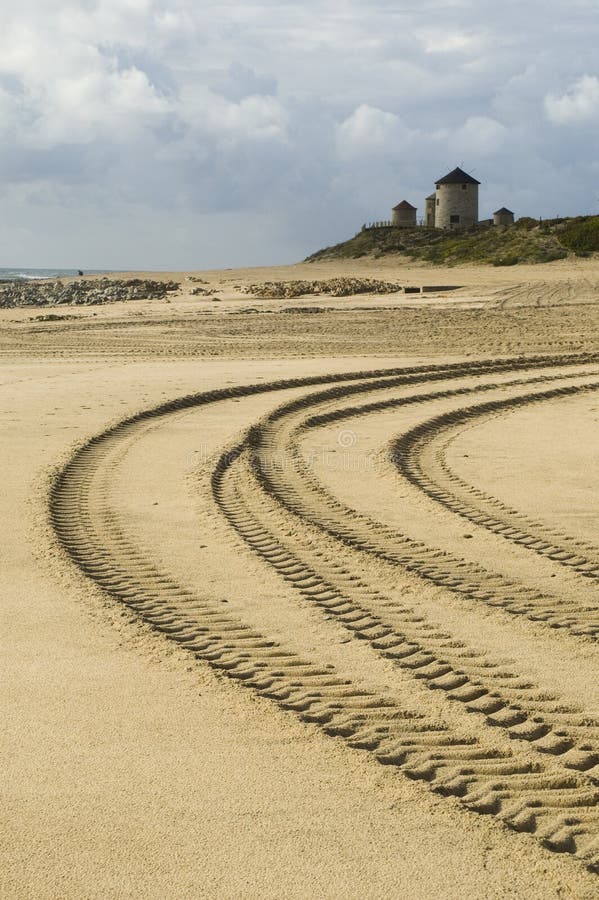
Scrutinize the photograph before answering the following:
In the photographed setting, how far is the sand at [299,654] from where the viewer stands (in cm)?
326

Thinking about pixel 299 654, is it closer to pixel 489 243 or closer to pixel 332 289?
pixel 332 289

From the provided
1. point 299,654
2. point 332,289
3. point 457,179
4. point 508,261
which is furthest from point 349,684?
point 457,179

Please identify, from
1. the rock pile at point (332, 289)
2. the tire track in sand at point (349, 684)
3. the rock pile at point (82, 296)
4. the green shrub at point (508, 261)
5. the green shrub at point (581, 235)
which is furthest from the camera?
the green shrub at point (581, 235)

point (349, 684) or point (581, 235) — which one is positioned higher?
point (581, 235)

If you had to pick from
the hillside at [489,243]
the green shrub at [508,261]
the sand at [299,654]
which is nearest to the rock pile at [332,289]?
the green shrub at [508,261]

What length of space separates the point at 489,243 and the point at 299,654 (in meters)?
53.7

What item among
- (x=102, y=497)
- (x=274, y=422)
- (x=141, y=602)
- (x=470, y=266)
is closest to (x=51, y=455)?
(x=102, y=497)

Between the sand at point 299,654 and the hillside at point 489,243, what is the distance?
40.8 meters

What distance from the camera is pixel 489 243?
5638 cm

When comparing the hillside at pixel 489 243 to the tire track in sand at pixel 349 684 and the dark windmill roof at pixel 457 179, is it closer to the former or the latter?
the dark windmill roof at pixel 457 179

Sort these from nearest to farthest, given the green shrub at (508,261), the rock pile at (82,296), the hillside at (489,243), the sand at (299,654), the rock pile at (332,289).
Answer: the sand at (299,654) → the rock pile at (332,289) → the rock pile at (82,296) → the green shrub at (508,261) → the hillside at (489,243)

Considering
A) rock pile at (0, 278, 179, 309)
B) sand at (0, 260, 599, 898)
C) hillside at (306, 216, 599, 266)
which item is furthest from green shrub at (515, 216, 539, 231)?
sand at (0, 260, 599, 898)

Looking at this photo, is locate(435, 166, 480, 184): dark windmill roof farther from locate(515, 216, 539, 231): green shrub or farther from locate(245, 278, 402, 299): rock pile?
locate(245, 278, 402, 299): rock pile

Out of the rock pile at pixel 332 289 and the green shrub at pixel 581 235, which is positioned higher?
the green shrub at pixel 581 235
